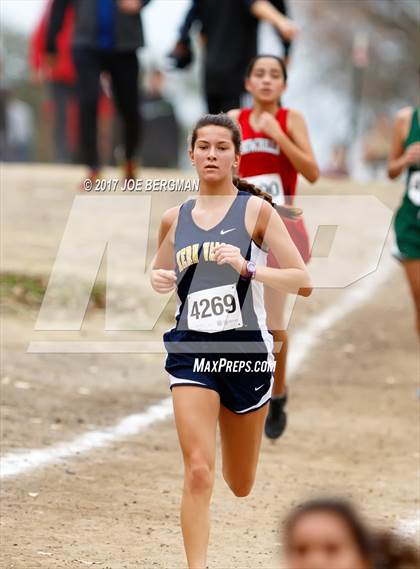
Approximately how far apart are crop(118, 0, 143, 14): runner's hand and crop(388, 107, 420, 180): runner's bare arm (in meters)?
3.87

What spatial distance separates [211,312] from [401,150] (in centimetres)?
425

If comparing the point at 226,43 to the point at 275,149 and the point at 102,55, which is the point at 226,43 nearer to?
the point at 102,55

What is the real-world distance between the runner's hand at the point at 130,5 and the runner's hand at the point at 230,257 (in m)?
7.59

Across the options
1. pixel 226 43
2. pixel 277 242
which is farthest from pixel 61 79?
pixel 277 242

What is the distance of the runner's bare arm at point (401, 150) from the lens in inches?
375

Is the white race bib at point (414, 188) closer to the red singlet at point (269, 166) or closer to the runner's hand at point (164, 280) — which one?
the red singlet at point (269, 166)

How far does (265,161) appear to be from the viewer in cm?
827

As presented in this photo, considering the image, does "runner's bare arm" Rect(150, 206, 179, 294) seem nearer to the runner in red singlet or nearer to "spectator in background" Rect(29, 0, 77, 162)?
the runner in red singlet

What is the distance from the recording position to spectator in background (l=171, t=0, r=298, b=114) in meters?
11.8

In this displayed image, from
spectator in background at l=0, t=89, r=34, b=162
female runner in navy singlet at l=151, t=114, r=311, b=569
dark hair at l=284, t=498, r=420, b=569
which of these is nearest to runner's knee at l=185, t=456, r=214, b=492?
female runner in navy singlet at l=151, t=114, r=311, b=569

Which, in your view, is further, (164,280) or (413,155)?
(413,155)

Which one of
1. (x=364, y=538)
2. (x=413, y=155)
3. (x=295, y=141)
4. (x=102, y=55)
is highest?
(x=364, y=538)

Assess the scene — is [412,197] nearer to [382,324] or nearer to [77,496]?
[77,496]

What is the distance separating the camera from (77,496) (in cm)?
740
